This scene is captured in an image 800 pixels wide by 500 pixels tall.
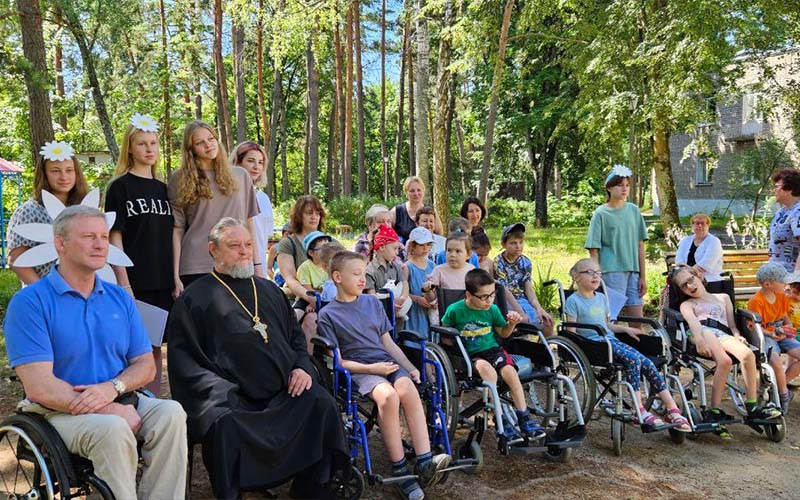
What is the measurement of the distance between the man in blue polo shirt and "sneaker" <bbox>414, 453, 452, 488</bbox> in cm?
122

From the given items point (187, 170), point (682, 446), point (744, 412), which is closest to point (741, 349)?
point (744, 412)

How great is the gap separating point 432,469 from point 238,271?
1.39 meters

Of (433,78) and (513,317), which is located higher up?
(433,78)

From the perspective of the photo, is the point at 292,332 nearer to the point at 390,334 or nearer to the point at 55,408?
the point at 390,334

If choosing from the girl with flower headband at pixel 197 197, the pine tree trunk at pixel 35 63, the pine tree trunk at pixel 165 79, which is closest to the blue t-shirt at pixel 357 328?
the girl with flower headband at pixel 197 197

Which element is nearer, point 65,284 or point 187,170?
point 65,284

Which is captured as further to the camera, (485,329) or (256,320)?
(485,329)

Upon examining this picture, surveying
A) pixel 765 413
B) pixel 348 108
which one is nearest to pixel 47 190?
pixel 765 413

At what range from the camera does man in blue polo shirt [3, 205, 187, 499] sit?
2697 millimetres

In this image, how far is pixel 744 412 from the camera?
495 centimetres

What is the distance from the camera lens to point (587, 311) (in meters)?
4.96

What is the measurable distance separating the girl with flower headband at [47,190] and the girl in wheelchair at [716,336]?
405 centimetres

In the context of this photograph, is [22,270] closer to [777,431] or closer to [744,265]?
[777,431]

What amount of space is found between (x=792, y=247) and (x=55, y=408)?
542cm
